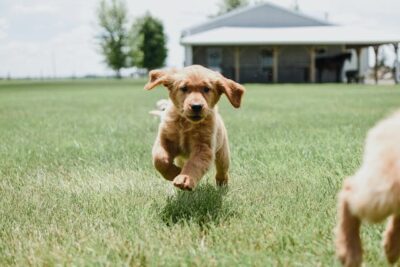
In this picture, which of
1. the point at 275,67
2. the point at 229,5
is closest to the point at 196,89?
the point at 275,67

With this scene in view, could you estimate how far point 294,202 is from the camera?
3596 millimetres

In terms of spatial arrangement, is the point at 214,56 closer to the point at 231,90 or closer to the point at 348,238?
the point at 231,90

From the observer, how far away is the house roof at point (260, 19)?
1654 inches

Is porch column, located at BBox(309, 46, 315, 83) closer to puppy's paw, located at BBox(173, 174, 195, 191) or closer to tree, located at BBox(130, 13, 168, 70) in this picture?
puppy's paw, located at BBox(173, 174, 195, 191)

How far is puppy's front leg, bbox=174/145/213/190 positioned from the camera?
340 cm

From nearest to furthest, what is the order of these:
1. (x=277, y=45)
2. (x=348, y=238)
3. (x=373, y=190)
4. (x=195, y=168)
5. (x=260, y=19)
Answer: (x=373, y=190) → (x=348, y=238) → (x=195, y=168) → (x=277, y=45) → (x=260, y=19)

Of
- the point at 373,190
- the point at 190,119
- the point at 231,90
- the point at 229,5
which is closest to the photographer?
the point at 373,190

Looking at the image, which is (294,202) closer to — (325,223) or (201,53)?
(325,223)

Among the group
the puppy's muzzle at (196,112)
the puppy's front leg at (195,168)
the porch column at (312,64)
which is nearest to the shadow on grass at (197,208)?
the puppy's front leg at (195,168)

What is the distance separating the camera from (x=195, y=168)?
3678 millimetres

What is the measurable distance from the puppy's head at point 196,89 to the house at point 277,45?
30.4 meters

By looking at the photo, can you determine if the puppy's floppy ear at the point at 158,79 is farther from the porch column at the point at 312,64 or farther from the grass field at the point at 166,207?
the porch column at the point at 312,64

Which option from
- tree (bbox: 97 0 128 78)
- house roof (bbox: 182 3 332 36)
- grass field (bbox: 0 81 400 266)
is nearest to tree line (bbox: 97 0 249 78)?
tree (bbox: 97 0 128 78)

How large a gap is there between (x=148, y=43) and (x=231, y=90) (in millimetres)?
75124
